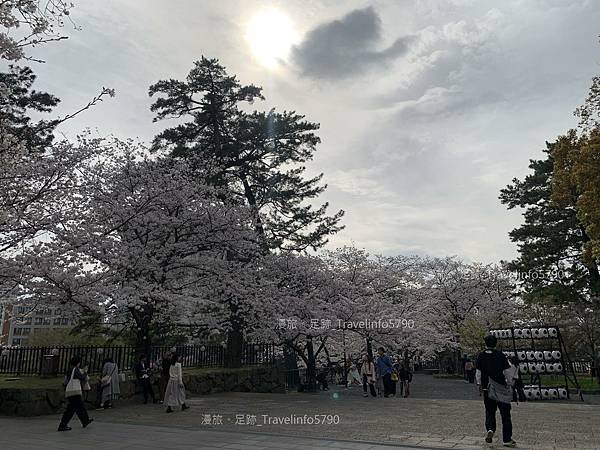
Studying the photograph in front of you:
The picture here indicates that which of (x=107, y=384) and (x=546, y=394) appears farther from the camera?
(x=546, y=394)

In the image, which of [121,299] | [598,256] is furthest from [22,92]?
[598,256]

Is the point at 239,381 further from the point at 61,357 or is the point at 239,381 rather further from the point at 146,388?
the point at 61,357

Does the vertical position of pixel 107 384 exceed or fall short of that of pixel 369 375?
it exceeds it

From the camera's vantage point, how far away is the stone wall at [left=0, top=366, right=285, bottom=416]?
40.8ft

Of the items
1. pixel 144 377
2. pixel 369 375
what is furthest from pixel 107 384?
pixel 369 375

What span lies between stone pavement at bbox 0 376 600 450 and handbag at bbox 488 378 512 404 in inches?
29.3

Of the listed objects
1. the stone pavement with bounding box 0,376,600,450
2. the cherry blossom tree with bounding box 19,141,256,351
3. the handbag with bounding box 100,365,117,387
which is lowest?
the stone pavement with bounding box 0,376,600,450

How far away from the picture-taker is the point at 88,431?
990 cm

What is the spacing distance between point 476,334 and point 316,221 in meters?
14.8

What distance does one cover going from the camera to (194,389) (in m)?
17.6

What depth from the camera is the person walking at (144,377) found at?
1489cm

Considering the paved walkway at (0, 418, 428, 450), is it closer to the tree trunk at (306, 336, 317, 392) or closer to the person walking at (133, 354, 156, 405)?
the person walking at (133, 354, 156, 405)

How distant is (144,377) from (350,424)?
25.0 feet

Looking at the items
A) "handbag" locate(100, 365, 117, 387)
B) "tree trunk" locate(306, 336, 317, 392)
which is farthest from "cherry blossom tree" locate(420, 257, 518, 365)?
"handbag" locate(100, 365, 117, 387)
